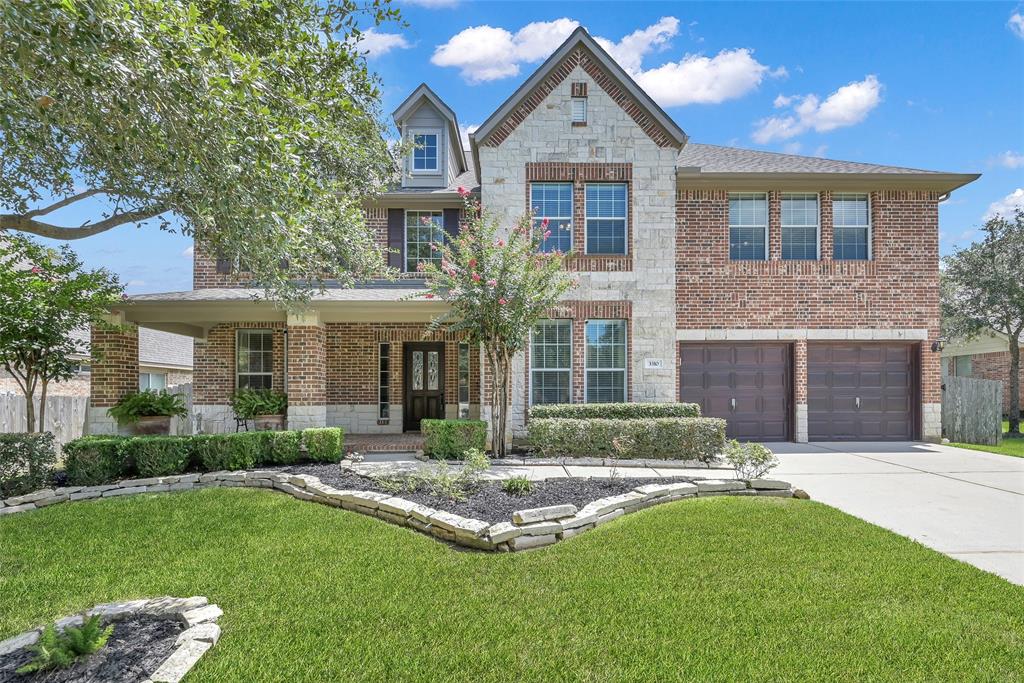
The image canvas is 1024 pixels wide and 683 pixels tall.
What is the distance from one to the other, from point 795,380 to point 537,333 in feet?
19.6

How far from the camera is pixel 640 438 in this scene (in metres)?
9.45

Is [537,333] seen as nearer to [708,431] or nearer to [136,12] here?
[708,431]

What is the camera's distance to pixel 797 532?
17.6ft

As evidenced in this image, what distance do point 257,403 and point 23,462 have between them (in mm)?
4524

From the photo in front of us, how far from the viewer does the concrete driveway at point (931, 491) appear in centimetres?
517

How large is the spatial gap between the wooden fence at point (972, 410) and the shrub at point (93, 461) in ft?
56.4

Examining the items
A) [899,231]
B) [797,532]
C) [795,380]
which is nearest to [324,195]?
[797,532]

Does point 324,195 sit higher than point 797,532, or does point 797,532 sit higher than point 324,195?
point 324,195

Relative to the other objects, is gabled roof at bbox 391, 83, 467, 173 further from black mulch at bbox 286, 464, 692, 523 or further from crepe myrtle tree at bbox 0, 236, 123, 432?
black mulch at bbox 286, 464, 692, 523

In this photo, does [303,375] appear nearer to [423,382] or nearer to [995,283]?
[423,382]

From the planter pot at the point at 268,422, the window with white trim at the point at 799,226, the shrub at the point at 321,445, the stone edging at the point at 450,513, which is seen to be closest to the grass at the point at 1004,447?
the window with white trim at the point at 799,226

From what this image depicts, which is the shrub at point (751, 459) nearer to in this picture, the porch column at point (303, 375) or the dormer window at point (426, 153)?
the porch column at point (303, 375)

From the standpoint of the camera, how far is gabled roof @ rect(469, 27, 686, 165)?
37.3 ft

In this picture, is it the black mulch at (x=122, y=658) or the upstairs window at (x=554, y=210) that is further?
the upstairs window at (x=554, y=210)
